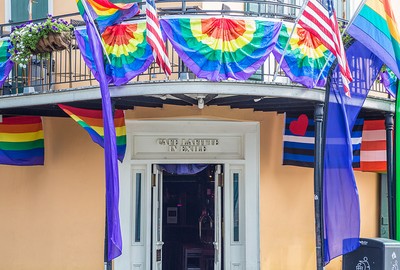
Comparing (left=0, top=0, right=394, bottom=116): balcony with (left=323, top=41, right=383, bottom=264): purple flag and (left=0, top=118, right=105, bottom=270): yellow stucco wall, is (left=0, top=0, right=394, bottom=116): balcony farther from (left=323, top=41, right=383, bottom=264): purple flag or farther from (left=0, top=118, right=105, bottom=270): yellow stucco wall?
(left=323, top=41, right=383, bottom=264): purple flag

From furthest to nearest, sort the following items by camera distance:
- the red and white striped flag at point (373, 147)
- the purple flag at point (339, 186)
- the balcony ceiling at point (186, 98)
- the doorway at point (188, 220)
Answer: the doorway at point (188, 220) < the red and white striped flag at point (373, 147) < the balcony ceiling at point (186, 98) < the purple flag at point (339, 186)

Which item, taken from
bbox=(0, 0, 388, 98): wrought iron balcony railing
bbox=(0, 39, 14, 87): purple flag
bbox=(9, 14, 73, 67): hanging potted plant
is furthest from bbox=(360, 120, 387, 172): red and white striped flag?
bbox=(0, 39, 14, 87): purple flag

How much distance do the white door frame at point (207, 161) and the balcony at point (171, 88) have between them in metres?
0.53

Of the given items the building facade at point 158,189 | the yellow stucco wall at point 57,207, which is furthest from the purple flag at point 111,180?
the yellow stucco wall at point 57,207

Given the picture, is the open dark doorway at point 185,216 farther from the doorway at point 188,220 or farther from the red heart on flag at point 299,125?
the red heart on flag at point 299,125

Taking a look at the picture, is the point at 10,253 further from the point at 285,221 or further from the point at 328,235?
the point at 328,235

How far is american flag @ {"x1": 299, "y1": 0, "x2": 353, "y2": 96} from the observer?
1043 cm

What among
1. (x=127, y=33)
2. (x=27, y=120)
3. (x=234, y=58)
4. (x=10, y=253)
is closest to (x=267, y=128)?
(x=234, y=58)

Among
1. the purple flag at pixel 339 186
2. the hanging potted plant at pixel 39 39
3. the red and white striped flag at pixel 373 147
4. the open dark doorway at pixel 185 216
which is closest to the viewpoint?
the purple flag at pixel 339 186

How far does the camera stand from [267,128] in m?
13.9

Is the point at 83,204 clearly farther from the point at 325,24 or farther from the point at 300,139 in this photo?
the point at 325,24

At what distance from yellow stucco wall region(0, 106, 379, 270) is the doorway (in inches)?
63.2

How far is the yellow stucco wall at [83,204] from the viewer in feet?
44.5

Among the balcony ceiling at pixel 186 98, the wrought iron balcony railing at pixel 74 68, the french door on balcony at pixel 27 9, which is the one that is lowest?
the balcony ceiling at pixel 186 98
